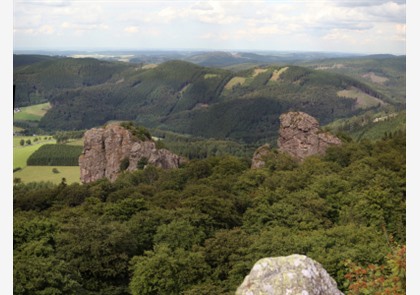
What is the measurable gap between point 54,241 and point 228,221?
20.4m

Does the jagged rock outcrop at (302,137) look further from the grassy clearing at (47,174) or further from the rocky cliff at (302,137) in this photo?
the grassy clearing at (47,174)

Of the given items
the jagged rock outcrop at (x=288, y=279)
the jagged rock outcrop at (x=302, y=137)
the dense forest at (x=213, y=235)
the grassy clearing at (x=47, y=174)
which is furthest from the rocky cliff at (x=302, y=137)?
the grassy clearing at (x=47, y=174)

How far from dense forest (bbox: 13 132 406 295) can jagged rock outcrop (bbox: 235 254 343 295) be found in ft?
6.97

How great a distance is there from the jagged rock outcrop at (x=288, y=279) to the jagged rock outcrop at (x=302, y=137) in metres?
93.9

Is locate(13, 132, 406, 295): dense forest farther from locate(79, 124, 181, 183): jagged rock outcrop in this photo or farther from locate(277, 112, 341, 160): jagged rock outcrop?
locate(79, 124, 181, 183): jagged rock outcrop

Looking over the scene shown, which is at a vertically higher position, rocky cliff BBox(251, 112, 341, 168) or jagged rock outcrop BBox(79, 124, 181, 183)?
rocky cliff BBox(251, 112, 341, 168)

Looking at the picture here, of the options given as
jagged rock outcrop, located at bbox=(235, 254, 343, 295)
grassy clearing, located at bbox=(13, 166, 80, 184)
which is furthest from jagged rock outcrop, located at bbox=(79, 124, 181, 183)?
jagged rock outcrop, located at bbox=(235, 254, 343, 295)

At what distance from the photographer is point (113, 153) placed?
118 m

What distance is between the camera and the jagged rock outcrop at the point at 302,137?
108938 millimetres

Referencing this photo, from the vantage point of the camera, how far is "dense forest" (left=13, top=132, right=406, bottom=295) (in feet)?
106

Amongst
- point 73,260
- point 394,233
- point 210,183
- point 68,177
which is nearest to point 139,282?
point 73,260

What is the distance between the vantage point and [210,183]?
246ft

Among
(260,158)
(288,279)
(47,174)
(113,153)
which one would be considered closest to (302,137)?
(260,158)

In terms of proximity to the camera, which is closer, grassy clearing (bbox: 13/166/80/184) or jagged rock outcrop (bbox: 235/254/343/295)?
jagged rock outcrop (bbox: 235/254/343/295)
